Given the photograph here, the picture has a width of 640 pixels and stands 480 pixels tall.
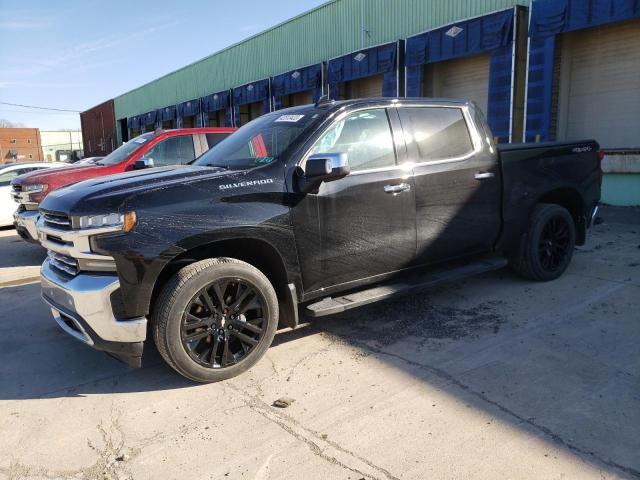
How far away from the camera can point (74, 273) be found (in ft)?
11.1

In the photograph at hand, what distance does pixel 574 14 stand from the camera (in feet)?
36.8

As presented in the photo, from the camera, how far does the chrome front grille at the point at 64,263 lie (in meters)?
3.40

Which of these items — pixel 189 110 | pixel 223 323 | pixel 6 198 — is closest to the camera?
pixel 223 323

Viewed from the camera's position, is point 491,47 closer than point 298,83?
Yes

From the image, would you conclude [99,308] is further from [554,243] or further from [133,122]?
[133,122]

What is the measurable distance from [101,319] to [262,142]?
6.19 ft

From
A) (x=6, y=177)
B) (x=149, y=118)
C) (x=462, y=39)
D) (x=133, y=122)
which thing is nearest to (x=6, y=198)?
(x=6, y=177)

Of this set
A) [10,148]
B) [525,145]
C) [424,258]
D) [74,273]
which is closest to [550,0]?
[525,145]

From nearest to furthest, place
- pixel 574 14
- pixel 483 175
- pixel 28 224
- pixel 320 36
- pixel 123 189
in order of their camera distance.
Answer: pixel 123 189
pixel 483 175
pixel 28 224
pixel 574 14
pixel 320 36

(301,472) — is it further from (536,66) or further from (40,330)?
(536,66)

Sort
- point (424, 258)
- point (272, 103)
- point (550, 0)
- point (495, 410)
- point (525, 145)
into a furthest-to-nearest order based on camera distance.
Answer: point (272, 103) < point (550, 0) < point (525, 145) < point (424, 258) < point (495, 410)

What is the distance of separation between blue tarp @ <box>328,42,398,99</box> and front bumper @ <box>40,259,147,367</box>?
14786 millimetres

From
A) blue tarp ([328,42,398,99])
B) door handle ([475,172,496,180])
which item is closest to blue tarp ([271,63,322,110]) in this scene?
blue tarp ([328,42,398,99])

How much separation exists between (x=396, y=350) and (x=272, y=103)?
833 inches
